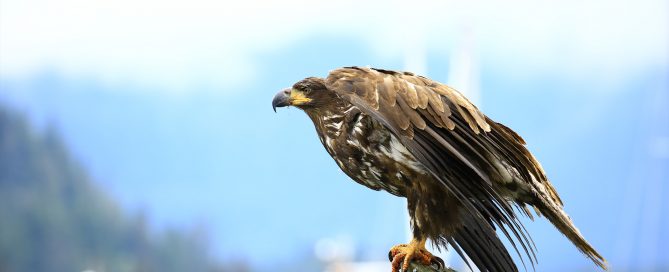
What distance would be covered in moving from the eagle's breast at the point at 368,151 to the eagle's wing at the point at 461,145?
0.07m

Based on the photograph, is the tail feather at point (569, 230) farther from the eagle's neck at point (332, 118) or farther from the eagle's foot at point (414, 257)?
the eagle's neck at point (332, 118)

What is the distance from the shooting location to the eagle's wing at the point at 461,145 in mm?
2785

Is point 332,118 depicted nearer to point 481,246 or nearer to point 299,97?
point 299,97

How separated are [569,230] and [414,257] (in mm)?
501

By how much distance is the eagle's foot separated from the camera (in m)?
2.96

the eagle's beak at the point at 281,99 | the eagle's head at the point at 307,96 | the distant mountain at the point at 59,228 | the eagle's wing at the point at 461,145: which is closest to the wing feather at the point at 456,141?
the eagle's wing at the point at 461,145

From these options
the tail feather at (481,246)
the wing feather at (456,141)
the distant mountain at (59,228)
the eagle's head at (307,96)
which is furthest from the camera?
the distant mountain at (59,228)

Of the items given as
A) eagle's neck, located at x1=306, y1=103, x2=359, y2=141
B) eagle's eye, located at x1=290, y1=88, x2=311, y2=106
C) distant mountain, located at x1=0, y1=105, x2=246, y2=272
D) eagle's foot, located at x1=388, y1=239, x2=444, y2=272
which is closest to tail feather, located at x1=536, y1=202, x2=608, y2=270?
eagle's foot, located at x1=388, y1=239, x2=444, y2=272

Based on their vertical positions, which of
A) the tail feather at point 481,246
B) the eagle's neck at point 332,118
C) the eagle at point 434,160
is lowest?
the tail feather at point 481,246

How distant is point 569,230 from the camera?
115 inches

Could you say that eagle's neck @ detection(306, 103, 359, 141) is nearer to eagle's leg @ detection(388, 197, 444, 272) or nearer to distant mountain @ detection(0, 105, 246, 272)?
eagle's leg @ detection(388, 197, 444, 272)

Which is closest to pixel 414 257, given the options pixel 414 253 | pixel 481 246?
pixel 414 253

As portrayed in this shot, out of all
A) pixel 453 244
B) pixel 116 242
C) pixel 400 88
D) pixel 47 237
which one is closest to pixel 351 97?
pixel 400 88

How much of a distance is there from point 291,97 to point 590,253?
1.09 metres
